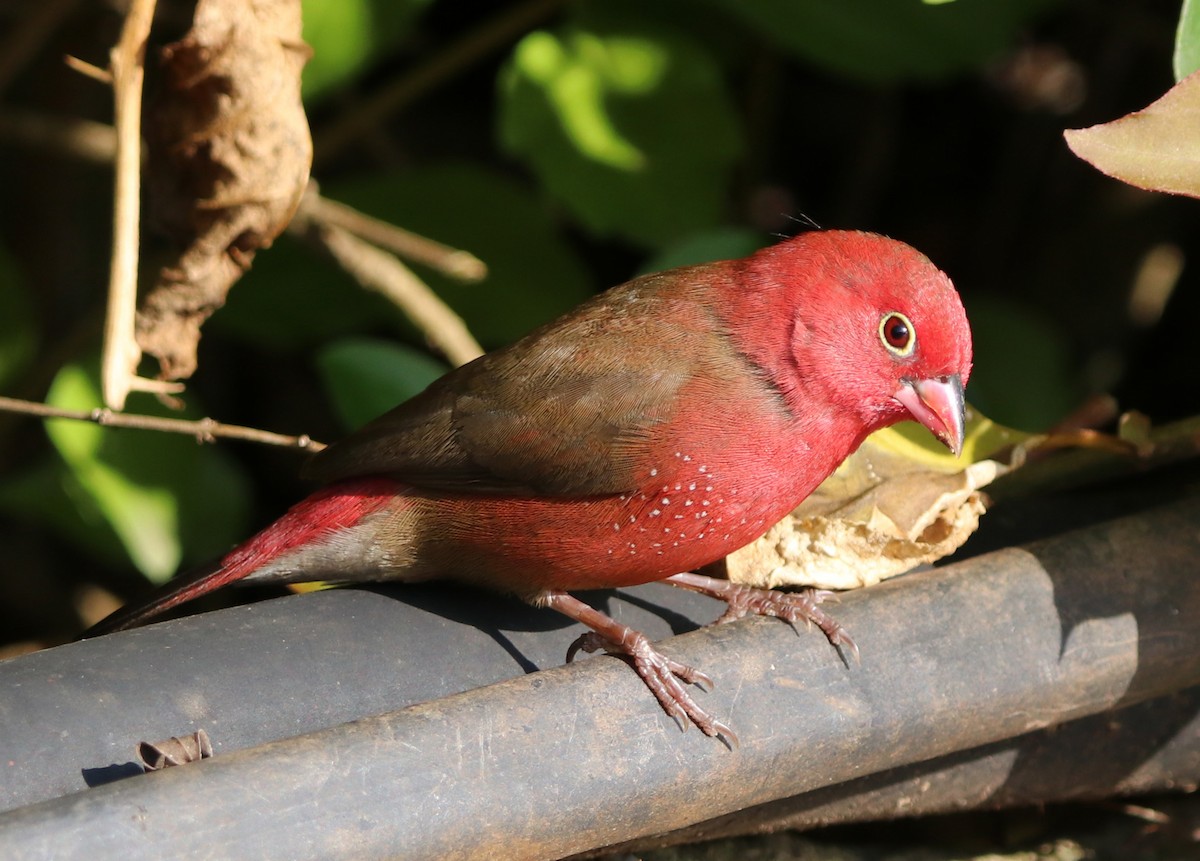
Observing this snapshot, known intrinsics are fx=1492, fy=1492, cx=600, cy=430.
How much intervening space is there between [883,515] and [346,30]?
174cm

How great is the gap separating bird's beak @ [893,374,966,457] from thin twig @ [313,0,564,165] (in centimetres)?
187

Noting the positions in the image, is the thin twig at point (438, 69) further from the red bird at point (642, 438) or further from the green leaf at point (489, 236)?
the red bird at point (642, 438)

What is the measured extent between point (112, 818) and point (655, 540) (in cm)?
111

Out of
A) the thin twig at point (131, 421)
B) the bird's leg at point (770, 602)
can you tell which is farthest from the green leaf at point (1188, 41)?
the thin twig at point (131, 421)

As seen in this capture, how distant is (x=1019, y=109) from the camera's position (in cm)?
518

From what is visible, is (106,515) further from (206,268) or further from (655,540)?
(655,540)

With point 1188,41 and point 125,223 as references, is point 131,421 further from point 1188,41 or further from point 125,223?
point 1188,41

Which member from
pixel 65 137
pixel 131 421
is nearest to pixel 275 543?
pixel 131 421

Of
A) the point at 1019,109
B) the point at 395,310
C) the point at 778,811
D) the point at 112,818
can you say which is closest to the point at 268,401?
the point at 395,310

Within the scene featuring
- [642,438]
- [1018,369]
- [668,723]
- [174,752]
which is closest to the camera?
[174,752]

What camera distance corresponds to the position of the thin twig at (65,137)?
151 inches

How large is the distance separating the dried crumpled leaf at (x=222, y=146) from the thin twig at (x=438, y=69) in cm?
137

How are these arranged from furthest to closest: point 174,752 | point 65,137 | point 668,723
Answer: point 65,137 → point 668,723 → point 174,752

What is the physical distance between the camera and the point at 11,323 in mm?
3691
